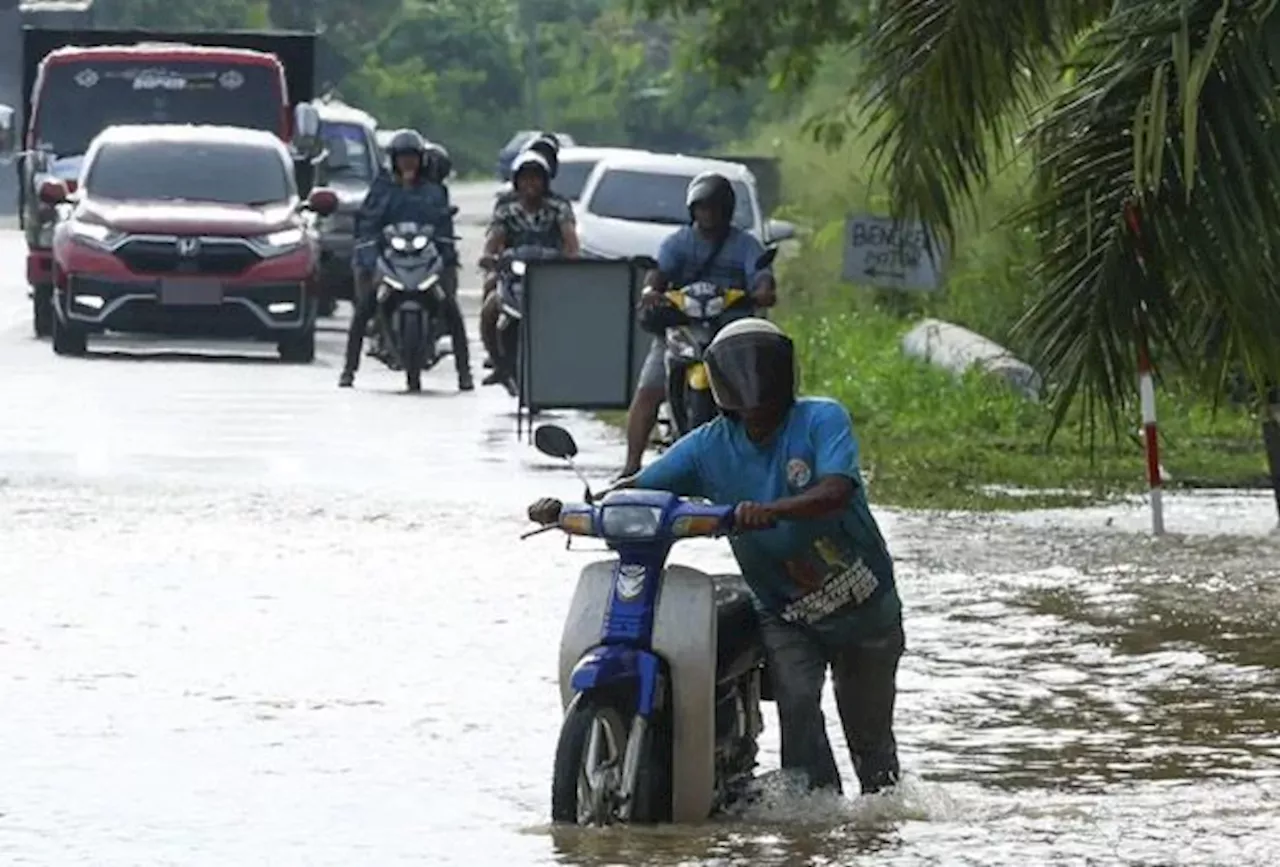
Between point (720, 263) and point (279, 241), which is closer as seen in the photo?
point (720, 263)

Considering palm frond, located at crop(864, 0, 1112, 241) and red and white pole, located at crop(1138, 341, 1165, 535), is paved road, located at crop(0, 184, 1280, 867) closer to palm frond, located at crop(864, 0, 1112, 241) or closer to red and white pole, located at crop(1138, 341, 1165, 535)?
red and white pole, located at crop(1138, 341, 1165, 535)

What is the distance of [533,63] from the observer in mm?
90438

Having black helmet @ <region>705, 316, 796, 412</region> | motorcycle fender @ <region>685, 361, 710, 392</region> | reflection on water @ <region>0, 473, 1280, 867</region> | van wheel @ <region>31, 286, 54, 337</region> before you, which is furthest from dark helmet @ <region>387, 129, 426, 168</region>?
black helmet @ <region>705, 316, 796, 412</region>

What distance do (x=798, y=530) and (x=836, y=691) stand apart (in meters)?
0.58

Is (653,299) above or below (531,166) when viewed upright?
below

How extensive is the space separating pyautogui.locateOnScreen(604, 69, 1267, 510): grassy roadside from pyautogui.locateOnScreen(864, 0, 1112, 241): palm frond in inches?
18.7

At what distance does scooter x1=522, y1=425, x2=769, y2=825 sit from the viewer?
10.1 metres

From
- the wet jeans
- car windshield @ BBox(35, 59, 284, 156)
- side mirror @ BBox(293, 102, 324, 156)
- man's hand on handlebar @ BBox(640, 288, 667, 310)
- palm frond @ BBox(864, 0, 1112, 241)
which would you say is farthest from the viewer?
car windshield @ BBox(35, 59, 284, 156)

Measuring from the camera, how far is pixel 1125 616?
15500 millimetres

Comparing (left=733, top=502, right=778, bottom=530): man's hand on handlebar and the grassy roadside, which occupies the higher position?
(left=733, top=502, right=778, bottom=530): man's hand on handlebar

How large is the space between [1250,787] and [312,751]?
267 cm

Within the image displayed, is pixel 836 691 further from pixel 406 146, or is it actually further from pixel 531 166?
pixel 406 146

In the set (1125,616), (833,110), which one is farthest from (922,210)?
(833,110)

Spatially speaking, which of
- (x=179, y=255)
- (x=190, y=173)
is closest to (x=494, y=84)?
(x=190, y=173)
